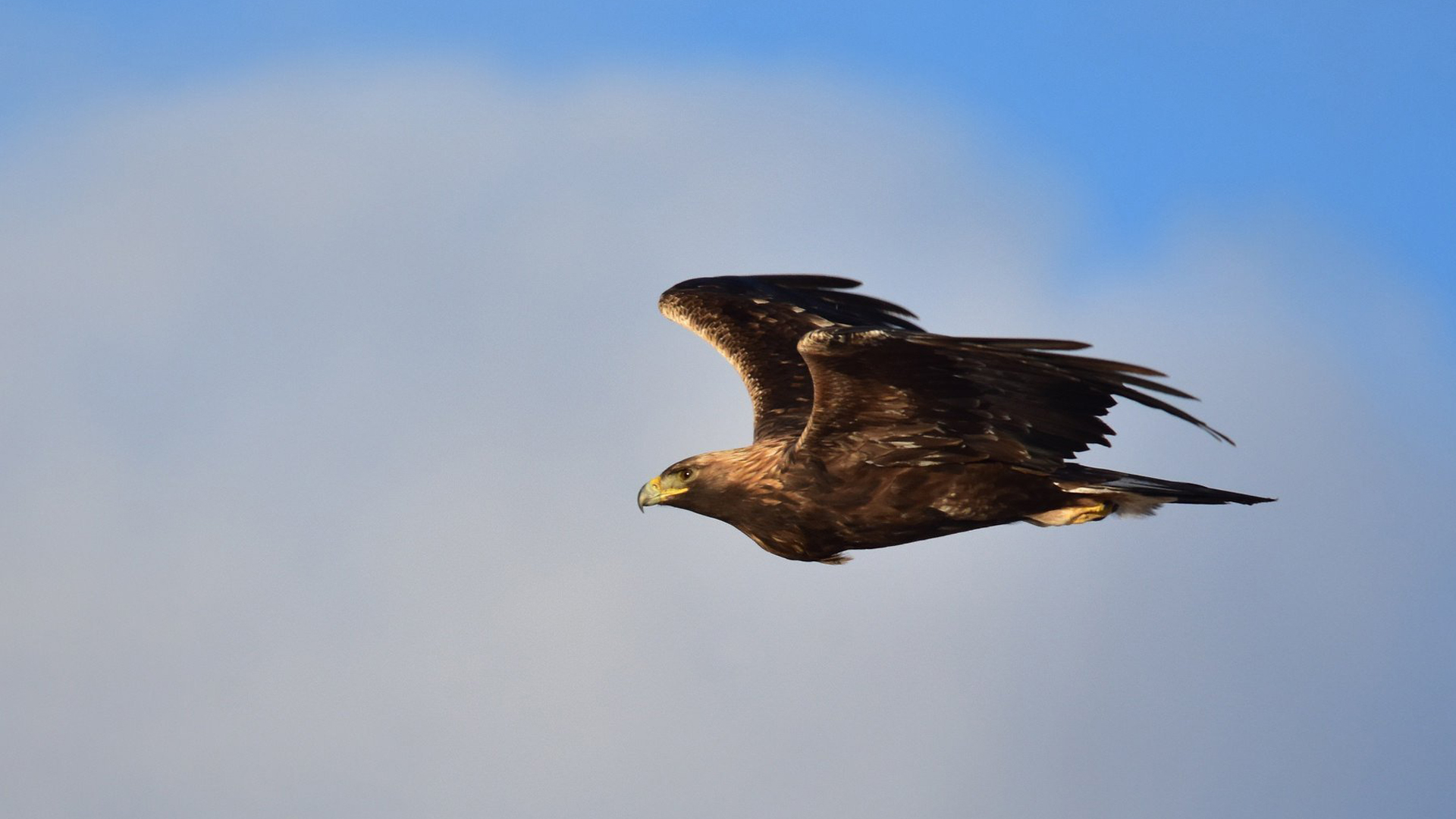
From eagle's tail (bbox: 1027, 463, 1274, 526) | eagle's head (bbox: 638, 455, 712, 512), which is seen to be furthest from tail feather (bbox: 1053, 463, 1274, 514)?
eagle's head (bbox: 638, 455, 712, 512)

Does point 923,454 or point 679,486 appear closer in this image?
point 923,454

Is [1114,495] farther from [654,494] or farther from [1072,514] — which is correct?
[654,494]

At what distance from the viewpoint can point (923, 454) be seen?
11.3 meters

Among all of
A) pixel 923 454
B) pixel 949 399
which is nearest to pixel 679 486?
pixel 923 454

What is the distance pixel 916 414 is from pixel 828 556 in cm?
162

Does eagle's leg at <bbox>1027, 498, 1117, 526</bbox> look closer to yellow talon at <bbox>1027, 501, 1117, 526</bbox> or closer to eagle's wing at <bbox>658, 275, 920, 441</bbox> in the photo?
yellow talon at <bbox>1027, 501, 1117, 526</bbox>

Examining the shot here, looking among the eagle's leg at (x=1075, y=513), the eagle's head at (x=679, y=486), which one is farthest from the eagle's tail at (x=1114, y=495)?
the eagle's head at (x=679, y=486)

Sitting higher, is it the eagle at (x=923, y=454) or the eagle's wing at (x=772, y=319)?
the eagle's wing at (x=772, y=319)

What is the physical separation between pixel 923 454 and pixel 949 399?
0.58 meters

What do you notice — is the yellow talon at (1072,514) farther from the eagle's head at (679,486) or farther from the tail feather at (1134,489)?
the eagle's head at (679,486)

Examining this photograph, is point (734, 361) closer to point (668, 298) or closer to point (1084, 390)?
point (668, 298)

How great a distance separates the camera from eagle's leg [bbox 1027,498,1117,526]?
1165 centimetres

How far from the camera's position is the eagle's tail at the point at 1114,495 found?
1098cm

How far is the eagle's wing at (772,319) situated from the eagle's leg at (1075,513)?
227 centimetres
